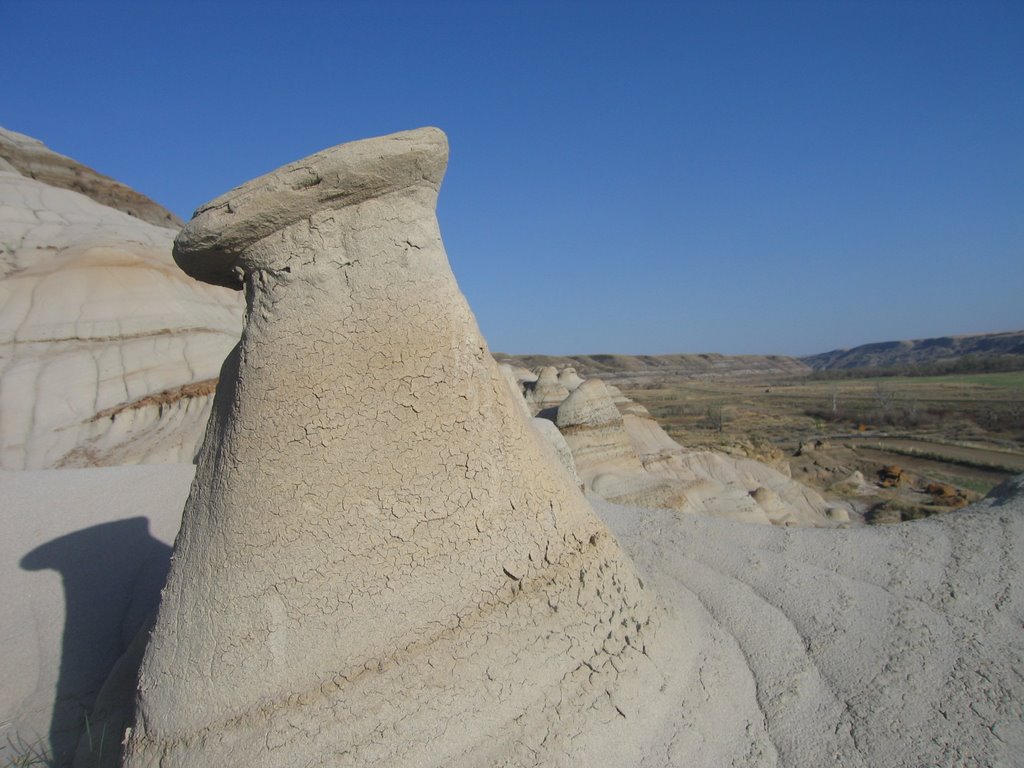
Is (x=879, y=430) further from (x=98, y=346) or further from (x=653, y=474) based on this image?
(x=98, y=346)

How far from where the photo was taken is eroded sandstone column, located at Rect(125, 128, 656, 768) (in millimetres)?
1565

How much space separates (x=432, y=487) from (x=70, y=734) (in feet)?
5.61

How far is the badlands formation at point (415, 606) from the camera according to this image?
1573 mm

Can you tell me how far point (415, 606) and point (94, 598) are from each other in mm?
2249

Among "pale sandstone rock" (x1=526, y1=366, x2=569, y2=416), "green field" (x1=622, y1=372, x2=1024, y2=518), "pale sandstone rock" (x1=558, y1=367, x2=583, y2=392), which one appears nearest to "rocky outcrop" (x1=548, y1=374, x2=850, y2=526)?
"pale sandstone rock" (x1=526, y1=366, x2=569, y2=416)

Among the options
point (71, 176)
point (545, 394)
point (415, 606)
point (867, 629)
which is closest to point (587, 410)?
point (545, 394)

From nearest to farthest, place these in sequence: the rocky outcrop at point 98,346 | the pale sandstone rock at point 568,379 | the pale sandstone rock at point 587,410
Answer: the rocky outcrop at point 98,346 → the pale sandstone rock at point 587,410 → the pale sandstone rock at point 568,379

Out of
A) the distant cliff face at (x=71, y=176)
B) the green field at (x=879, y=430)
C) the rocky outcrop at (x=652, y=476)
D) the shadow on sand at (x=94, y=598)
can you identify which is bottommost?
the green field at (x=879, y=430)

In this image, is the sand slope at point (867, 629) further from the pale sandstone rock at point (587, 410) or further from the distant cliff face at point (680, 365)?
the distant cliff face at point (680, 365)

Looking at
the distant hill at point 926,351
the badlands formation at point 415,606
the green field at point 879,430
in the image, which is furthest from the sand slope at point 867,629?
the distant hill at point 926,351

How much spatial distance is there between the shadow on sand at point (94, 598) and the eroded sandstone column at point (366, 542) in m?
0.89

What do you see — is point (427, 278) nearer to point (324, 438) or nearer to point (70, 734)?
point (324, 438)

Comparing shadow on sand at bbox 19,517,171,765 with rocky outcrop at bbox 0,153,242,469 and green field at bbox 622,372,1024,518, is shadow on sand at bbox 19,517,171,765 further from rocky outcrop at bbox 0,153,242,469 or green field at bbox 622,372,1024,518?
green field at bbox 622,372,1024,518

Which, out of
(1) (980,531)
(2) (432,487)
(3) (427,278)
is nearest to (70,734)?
(2) (432,487)
